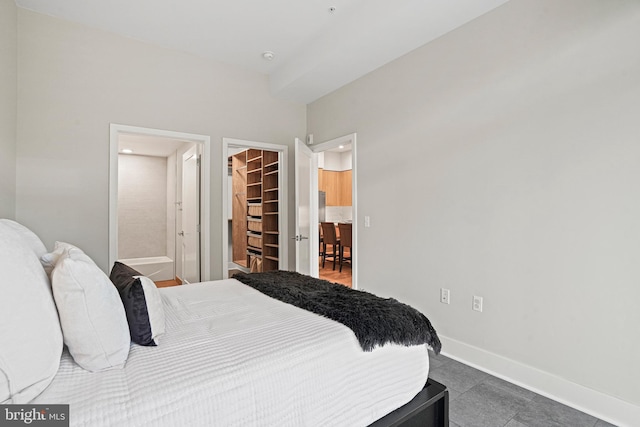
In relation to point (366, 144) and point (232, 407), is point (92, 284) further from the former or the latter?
point (366, 144)

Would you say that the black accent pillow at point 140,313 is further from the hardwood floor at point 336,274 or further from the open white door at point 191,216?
the hardwood floor at point 336,274

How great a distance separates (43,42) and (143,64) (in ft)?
2.56

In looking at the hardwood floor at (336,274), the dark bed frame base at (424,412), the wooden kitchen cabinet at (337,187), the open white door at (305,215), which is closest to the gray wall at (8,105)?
the open white door at (305,215)

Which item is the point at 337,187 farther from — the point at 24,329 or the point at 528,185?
the point at 24,329

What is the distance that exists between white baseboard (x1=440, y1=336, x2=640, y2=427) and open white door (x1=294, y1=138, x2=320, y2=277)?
1791mm

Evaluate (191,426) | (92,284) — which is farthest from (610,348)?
(92,284)

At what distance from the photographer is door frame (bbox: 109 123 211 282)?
10.1 feet

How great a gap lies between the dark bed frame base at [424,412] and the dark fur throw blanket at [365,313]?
0.19 meters

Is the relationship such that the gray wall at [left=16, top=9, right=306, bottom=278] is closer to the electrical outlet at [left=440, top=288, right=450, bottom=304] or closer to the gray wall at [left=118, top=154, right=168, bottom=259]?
the electrical outlet at [left=440, top=288, right=450, bottom=304]

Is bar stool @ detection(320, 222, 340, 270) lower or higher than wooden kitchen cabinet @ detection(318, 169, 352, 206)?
lower

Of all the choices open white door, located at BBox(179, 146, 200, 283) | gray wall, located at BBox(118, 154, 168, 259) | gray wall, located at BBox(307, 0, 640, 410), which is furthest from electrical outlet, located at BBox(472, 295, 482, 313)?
gray wall, located at BBox(118, 154, 168, 259)

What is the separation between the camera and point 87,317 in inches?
40.6

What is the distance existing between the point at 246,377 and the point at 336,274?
196 inches

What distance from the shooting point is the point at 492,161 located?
Result: 7.97 feet
